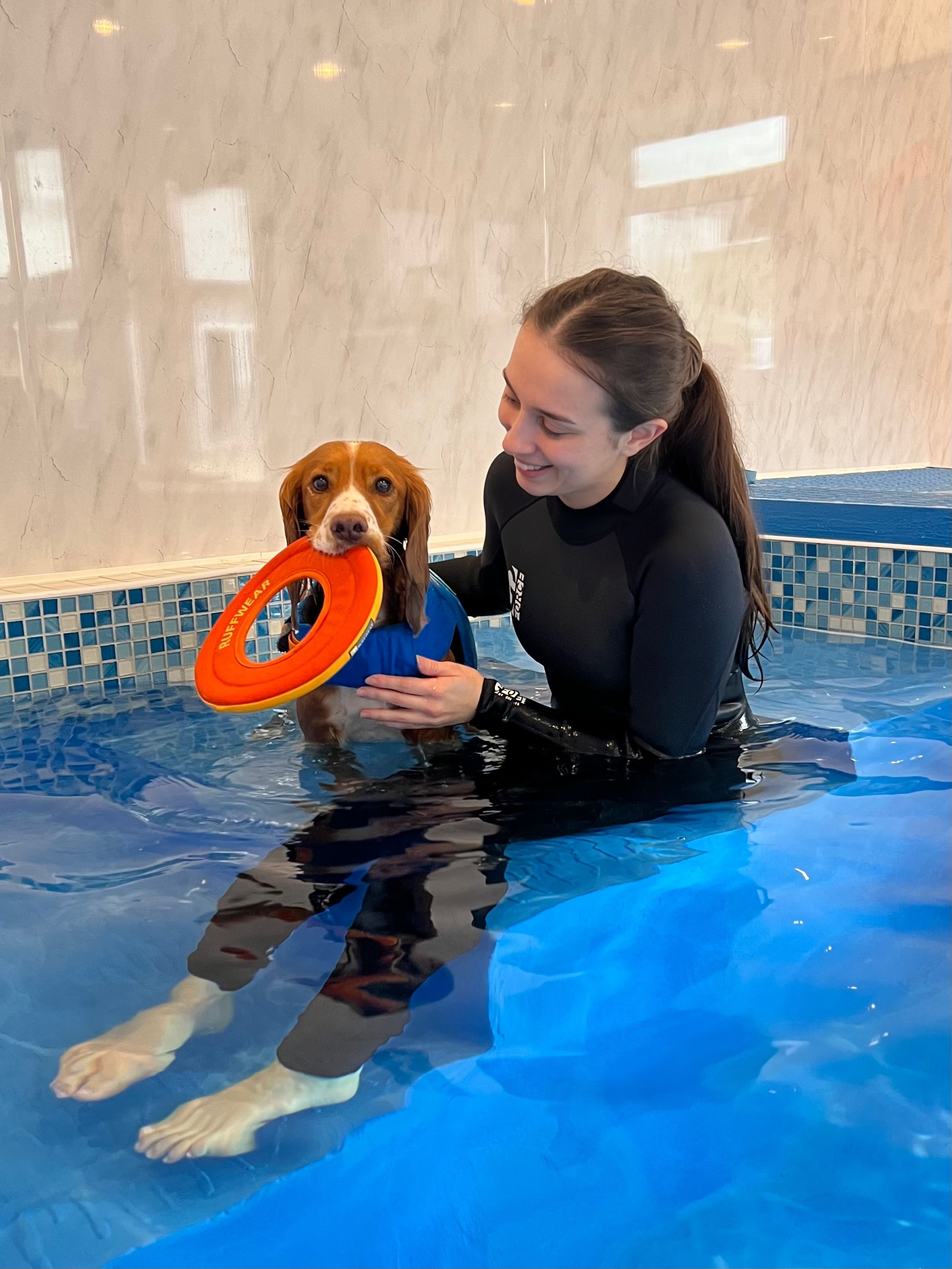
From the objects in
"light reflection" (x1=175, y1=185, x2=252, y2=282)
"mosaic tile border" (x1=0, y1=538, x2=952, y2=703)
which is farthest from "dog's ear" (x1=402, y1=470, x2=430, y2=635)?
"light reflection" (x1=175, y1=185, x2=252, y2=282)

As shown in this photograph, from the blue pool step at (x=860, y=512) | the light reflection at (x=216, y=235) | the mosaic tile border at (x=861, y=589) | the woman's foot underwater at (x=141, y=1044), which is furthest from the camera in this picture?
the light reflection at (x=216, y=235)

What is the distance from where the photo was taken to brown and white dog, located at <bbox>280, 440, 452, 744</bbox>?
2.53 meters

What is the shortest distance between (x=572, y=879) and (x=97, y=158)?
11.4 feet

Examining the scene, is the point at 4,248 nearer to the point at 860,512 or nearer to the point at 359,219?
the point at 359,219

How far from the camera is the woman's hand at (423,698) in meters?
2.24

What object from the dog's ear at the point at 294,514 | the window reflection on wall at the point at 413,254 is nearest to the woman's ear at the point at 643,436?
the dog's ear at the point at 294,514

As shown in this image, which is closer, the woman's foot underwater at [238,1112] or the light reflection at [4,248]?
the woman's foot underwater at [238,1112]

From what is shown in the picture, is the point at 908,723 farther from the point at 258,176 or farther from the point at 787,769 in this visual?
the point at 258,176

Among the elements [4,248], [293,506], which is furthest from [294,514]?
[4,248]

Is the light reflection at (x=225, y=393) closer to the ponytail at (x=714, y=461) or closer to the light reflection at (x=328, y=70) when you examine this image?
the light reflection at (x=328, y=70)

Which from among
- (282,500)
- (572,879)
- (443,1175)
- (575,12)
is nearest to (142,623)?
(282,500)

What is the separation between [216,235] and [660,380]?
→ 3010 mm

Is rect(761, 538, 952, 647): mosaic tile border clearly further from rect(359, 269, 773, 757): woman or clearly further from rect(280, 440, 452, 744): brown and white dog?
rect(280, 440, 452, 744): brown and white dog

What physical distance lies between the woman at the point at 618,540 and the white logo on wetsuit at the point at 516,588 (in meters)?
0.01
